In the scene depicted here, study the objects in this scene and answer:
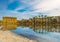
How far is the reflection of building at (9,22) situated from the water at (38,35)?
75 mm

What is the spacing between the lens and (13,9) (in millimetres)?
1920

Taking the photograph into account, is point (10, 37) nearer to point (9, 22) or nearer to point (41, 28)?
point (9, 22)

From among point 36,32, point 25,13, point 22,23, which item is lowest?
point 36,32

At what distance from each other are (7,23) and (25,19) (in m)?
0.24

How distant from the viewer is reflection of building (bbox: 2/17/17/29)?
6.23 ft

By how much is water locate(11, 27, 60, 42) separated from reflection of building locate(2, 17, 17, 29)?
75mm

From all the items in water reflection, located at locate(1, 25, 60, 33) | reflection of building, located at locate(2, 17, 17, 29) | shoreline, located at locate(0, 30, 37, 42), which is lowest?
shoreline, located at locate(0, 30, 37, 42)

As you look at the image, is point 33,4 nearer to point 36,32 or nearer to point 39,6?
point 39,6

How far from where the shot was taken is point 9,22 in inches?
75.6

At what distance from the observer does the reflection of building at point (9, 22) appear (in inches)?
74.7

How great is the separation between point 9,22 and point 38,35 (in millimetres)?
406

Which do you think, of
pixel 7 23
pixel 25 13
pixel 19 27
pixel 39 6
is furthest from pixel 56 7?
pixel 7 23

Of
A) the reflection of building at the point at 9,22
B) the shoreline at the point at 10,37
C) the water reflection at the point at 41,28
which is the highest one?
the reflection of building at the point at 9,22

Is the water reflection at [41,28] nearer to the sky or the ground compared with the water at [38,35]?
nearer to the sky
